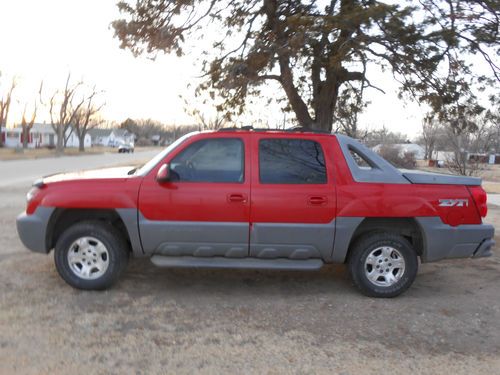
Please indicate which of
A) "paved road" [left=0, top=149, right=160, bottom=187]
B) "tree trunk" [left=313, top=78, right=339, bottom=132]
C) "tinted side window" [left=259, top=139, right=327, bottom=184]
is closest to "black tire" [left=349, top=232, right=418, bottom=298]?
"tinted side window" [left=259, top=139, right=327, bottom=184]

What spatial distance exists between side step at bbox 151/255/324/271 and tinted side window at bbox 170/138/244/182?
0.84 m

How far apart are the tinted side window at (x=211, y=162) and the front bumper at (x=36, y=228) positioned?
1.44 metres

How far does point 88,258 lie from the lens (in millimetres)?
5156

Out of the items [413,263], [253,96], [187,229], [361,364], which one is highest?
[253,96]

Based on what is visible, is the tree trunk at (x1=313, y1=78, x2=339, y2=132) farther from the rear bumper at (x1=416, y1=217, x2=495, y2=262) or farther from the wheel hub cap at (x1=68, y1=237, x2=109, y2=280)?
the wheel hub cap at (x1=68, y1=237, x2=109, y2=280)

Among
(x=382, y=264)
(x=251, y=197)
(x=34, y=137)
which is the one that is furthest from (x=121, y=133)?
(x=382, y=264)

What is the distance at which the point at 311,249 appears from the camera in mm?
5074

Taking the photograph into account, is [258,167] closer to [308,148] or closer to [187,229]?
[308,148]

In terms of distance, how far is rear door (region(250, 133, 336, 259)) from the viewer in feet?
16.4

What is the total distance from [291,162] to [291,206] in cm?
50

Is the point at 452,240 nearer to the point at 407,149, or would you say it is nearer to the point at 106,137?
the point at 407,149

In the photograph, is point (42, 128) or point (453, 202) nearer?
point (453, 202)

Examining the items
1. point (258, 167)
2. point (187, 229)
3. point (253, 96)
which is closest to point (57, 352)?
point (187, 229)

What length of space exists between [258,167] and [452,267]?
3491 mm
